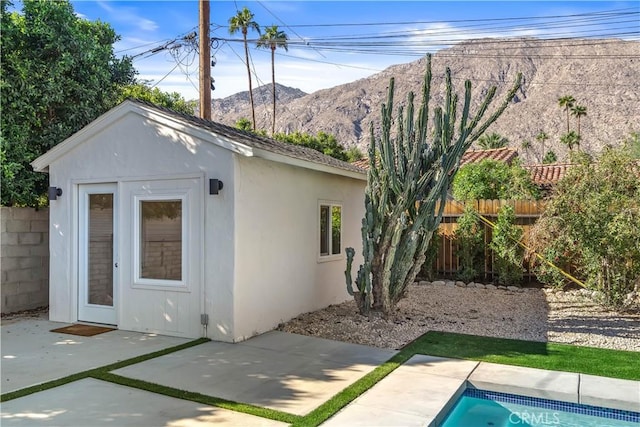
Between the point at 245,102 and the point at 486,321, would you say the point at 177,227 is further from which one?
the point at 245,102

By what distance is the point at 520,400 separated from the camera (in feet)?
17.5

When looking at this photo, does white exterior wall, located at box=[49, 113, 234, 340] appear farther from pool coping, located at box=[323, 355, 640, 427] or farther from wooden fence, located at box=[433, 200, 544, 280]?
wooden fence, located at box=[433, 200, 544, 280]

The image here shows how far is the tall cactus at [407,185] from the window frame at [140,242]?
2.86 meters

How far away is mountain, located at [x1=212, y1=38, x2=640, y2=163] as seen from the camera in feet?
241

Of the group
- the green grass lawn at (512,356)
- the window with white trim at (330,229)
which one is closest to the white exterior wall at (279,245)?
the window with white trim at (330,229)

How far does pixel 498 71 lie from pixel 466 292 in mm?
103499

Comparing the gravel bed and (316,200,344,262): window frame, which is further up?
(316,200,344,262): window frame

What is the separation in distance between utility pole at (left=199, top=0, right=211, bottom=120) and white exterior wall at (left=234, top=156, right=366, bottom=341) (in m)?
3.32

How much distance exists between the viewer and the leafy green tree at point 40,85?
9.80 meters

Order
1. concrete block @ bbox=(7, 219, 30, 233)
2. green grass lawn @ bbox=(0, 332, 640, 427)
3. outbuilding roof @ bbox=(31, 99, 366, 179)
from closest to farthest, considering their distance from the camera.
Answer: green grass lawn @ bbox=(0, 332, 640, 427) → outbuilding roof @ bbox=(31, 99, 366, 179) → concrete block @ bbox=(7, 219, 30, 233)

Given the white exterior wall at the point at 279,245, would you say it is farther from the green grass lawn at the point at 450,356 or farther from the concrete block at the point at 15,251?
the concrete block at the point at 15,251

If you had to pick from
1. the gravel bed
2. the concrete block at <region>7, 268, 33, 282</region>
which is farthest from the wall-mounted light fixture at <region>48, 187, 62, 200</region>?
the gravel bed

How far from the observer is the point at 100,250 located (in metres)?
8.59

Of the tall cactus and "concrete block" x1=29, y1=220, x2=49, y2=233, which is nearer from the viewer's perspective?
the tall cactus
